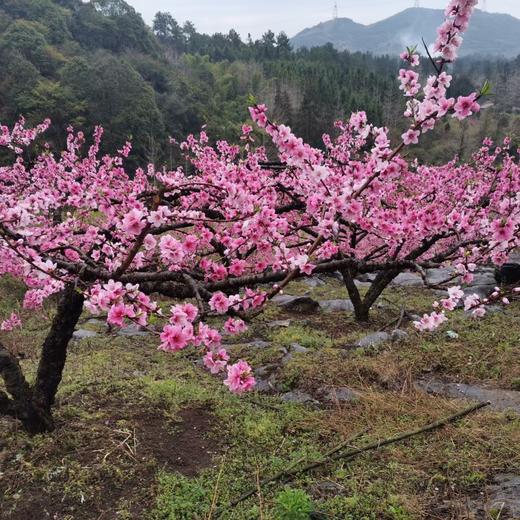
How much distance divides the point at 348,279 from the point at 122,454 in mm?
5322

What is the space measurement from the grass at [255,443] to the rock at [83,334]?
1.72m

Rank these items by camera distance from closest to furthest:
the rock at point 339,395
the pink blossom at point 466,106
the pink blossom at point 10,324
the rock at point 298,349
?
the pink blossom at point 466,106 → the rock at point 339,395 → the rock at point 298,349 → the pink blossom at point 10,324

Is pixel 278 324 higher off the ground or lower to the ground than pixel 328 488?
lower

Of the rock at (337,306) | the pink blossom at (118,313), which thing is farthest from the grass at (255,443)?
the rock at (337,306)

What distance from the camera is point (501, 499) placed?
131 inches

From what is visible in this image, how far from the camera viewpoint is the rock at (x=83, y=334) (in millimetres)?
8156

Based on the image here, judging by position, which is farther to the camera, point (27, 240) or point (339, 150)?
point (339, 150)

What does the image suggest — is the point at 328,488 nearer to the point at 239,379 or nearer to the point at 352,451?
the point at 352,451

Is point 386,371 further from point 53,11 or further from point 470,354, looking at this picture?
point 53,11

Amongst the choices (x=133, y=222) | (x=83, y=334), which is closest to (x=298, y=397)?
(x=133, y=222)

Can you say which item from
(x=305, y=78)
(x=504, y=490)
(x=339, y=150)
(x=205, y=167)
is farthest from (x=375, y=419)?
(x=305, y=78)

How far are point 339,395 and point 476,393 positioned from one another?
1553 millimetres

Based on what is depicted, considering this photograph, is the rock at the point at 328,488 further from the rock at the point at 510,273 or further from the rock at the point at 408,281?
the rock at the point at 408,281

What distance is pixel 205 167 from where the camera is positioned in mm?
8570
